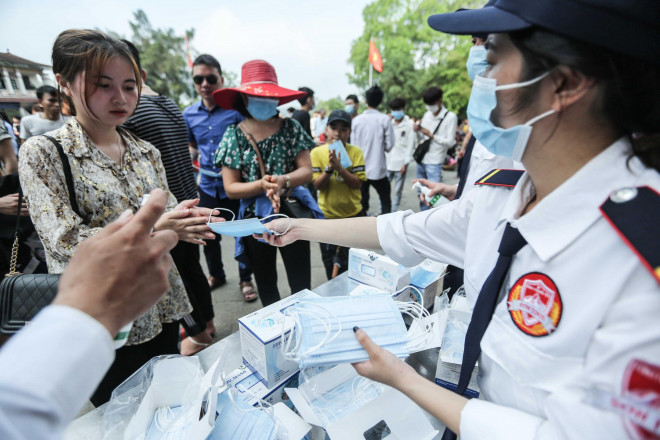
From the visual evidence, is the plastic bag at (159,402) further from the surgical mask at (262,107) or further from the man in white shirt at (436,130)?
the man in white shirt at (436,130)

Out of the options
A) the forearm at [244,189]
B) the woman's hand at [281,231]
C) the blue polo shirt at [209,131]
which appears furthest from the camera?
the blue polo shirt at [209,131]

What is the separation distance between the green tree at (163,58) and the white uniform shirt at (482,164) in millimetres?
32973

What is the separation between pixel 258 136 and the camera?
7.11ft

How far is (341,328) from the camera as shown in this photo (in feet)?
3.10

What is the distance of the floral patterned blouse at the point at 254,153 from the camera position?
2.13 m

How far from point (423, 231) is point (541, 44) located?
710 mm

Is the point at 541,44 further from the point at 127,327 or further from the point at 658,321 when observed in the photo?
the point at 127,327

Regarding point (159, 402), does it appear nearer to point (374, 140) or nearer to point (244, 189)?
point (244, 189)

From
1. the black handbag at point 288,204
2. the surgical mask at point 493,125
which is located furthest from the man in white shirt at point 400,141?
the surgical mask at point 493,125

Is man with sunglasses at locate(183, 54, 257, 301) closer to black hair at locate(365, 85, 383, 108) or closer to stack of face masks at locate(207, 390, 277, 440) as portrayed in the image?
stack of face masks at locate(207, 390, 277, 440)

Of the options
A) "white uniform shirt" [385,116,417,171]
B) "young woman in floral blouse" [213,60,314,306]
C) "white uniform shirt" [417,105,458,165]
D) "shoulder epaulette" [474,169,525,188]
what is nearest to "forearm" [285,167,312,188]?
"young woman in floral blouse" [213,60,314,306]

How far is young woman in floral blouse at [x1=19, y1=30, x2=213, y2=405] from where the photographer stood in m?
1.16

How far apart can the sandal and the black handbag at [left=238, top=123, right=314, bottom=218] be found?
1.56 meters

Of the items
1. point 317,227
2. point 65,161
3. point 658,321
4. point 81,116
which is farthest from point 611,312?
point 81,116
